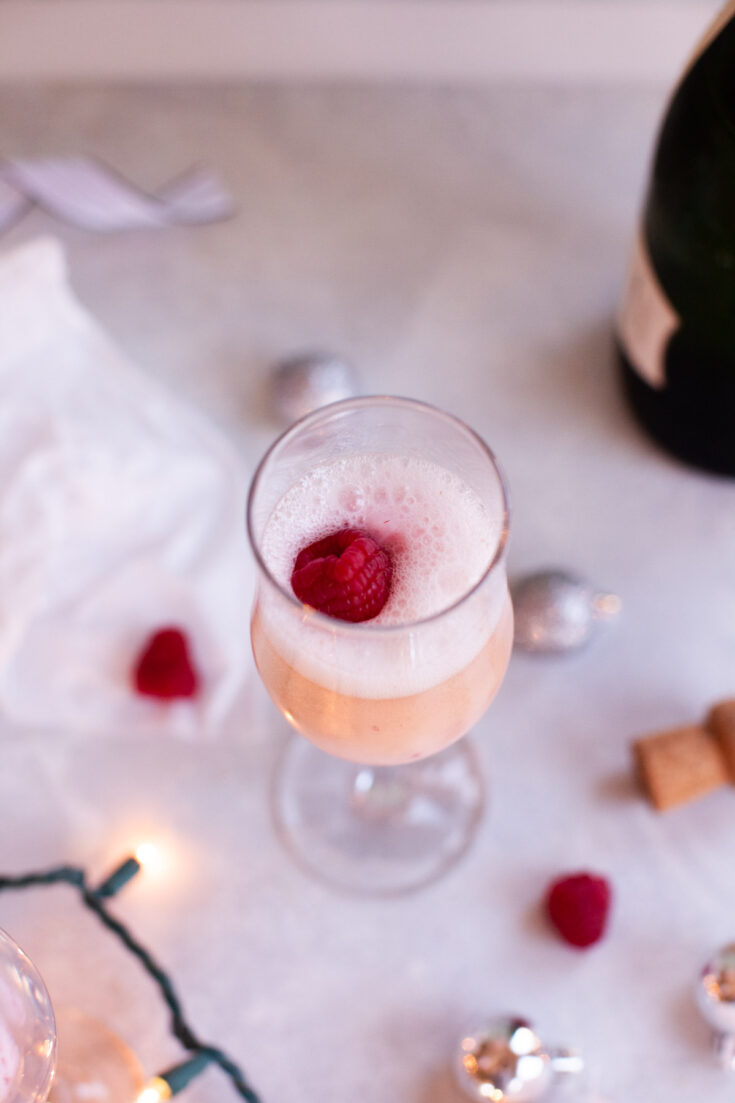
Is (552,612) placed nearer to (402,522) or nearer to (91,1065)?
(402,522)

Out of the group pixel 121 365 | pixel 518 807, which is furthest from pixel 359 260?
pixel 518 807

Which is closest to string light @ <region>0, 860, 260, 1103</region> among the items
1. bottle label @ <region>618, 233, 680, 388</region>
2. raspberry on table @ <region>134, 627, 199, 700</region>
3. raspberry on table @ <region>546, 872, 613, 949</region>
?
raspberry on table @ <region>134, 627, 199, 700</region>

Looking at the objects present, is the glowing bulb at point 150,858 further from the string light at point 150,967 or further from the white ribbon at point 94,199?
the white ribbon at point 94,199

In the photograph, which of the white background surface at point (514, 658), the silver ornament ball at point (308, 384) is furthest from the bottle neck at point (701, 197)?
the silver ornament ball at point (308, 384)

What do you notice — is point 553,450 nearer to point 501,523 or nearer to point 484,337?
point 484,337

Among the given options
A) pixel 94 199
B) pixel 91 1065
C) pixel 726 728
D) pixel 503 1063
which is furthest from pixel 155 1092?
pixel 94 199

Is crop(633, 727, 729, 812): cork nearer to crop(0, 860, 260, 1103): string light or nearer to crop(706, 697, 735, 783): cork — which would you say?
crop(706, 697, 735, 783): cork
